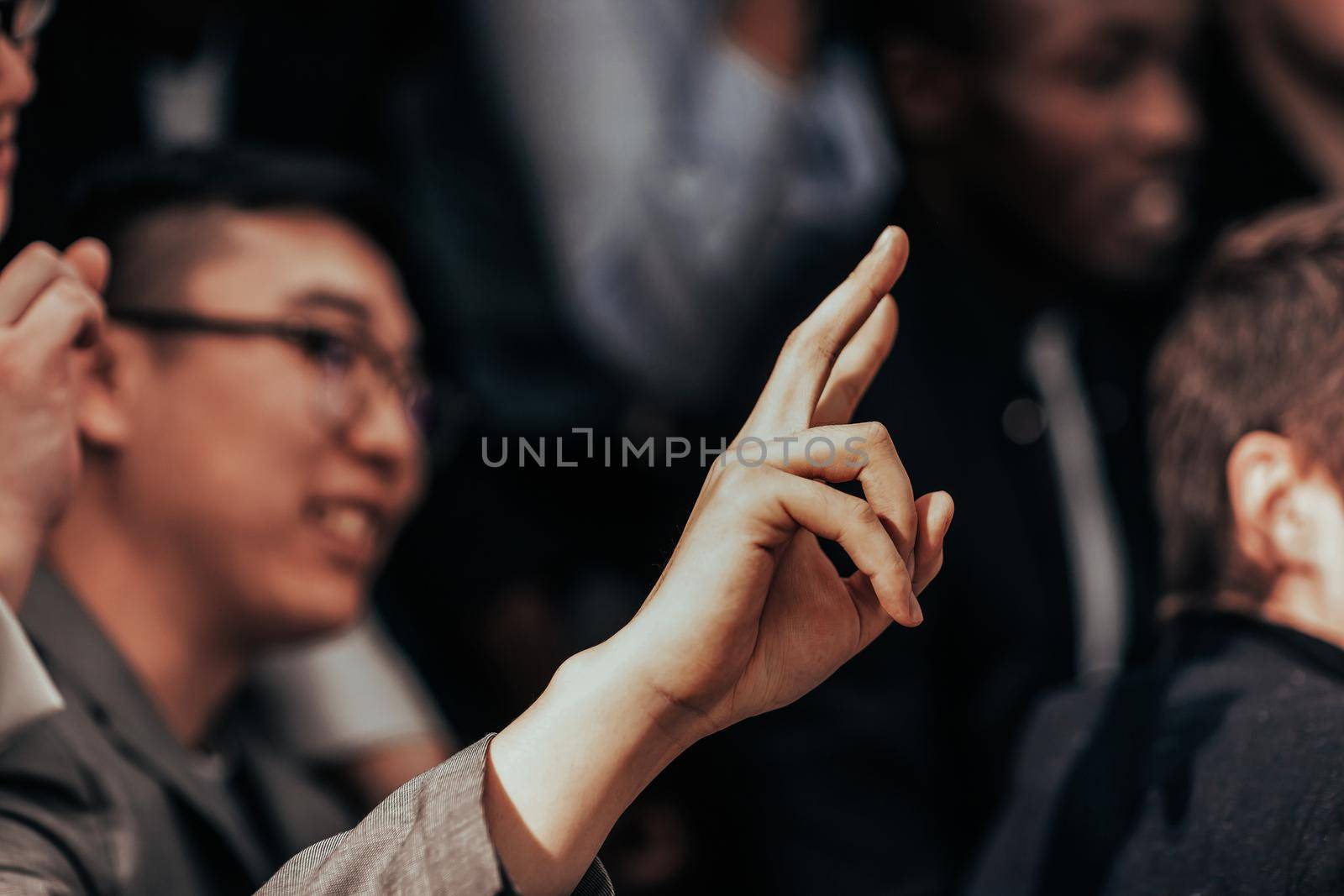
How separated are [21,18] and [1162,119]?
1.25 m

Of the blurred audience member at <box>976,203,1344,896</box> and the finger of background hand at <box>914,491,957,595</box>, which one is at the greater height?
the finger of background hand at <box>914,491,957,595</box>

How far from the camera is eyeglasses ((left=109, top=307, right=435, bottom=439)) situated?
50.7 inches

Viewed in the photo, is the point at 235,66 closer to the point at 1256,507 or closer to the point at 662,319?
the point at 662,319

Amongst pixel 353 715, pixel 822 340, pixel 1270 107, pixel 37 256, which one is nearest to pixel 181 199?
pixel 37 256

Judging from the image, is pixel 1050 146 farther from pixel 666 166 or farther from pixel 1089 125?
pixel 666 166

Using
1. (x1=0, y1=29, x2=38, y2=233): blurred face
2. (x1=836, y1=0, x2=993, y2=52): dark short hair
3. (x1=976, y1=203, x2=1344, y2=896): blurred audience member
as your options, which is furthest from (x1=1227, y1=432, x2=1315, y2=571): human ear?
(x1=0, y1=29, x2=38, y2=233): blurred face

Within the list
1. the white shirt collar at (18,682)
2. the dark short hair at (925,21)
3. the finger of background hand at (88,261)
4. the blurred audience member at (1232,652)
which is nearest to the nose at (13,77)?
the finger of background hand at (88,261)

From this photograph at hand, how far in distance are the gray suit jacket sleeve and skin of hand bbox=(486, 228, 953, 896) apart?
0.02 meters

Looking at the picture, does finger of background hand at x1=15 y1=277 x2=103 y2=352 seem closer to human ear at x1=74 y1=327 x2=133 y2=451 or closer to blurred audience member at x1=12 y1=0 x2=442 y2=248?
human ear at x1=74 y1=327 x2=133 y2=451

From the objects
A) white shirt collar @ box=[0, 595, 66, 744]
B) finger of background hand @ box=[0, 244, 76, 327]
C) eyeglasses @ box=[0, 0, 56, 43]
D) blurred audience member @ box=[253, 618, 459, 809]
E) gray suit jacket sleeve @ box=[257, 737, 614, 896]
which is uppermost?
eyeglasses @ box=[0, 0, 56, 43]

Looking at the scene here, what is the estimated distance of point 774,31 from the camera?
5.39ft

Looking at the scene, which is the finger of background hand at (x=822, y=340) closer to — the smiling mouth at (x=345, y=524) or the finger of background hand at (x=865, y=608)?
the finger of background hand at (x=865, y=608)

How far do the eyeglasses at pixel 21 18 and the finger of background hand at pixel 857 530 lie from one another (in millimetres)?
677

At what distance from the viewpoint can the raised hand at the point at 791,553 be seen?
78 centimetres
